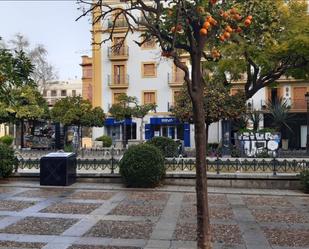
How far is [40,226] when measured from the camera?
8.34 metres

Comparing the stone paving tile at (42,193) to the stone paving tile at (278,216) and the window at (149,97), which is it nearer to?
the stone paving tile at (278,216)

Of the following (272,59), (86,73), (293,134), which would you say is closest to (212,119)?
(272,59)

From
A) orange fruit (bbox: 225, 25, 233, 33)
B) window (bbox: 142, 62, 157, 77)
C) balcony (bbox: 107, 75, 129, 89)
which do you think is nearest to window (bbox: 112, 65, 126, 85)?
balcony (bbox: 107, 75, 129, 89)

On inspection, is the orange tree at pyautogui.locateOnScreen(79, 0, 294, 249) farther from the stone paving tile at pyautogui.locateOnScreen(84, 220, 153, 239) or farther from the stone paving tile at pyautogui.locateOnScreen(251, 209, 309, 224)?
the stone paving tile at pyautogui.locateOnScreen(251, 209, 309, 224)

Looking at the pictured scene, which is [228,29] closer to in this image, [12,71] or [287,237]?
[12,71]

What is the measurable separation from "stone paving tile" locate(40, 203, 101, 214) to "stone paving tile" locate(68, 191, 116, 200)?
97 cm

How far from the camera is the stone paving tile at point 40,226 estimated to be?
793 cm

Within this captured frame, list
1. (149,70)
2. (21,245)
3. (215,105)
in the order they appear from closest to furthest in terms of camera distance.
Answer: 1. (21,245)
2. (215,105)
3. (149,70)

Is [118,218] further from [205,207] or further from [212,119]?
[212,119]

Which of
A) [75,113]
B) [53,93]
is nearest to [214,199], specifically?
[75,113]

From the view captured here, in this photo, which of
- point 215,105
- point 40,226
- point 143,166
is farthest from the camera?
point 215,105

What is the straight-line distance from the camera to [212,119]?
22766 millimetres

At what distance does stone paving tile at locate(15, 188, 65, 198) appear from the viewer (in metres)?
12.1

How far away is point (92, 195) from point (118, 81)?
3383cm
